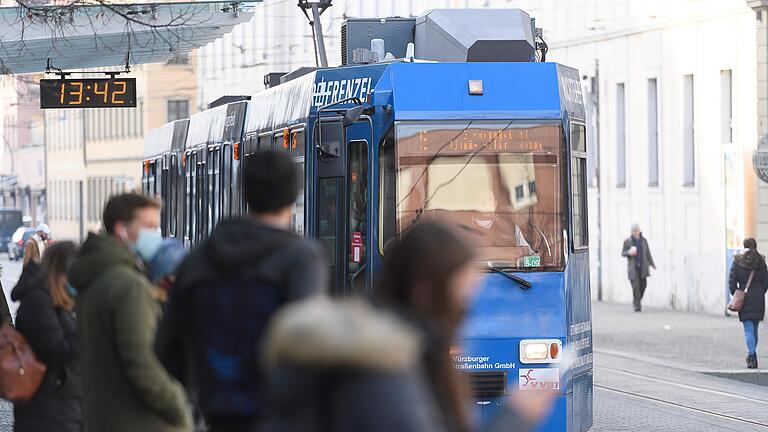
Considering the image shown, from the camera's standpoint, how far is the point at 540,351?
12828mm

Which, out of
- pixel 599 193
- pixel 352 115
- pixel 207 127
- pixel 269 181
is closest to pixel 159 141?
pixel 207 127

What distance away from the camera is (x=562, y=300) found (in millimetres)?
13062

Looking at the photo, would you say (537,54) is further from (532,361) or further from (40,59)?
(40,59)

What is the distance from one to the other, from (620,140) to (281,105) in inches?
1080

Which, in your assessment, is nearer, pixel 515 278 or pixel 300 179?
pixel 515 278

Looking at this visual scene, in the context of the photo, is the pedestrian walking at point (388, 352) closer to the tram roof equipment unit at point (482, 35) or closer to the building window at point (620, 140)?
the tram roof equipment unit at point (482, 35)

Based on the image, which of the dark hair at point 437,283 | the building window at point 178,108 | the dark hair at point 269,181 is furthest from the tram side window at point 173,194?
the building window at point 178,108

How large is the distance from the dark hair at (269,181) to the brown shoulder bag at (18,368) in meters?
3.30

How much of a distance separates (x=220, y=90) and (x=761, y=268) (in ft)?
173

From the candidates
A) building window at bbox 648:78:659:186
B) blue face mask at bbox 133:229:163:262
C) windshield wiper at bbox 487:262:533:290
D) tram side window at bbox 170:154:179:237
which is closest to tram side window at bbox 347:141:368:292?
windshield wiper at bbox 487:262:533:290

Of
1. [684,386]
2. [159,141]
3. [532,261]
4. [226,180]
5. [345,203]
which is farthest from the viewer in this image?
[159,141]

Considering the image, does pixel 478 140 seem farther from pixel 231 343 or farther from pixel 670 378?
pixel 670 378

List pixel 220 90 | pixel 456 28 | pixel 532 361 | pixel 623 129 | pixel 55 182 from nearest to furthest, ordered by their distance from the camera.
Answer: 1. pixel 532 361
2. pixel 456 28
3. pixel 623 129
4. pixel 220 90
5. pixel 55 182

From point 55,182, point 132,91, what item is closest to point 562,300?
point 132,91
